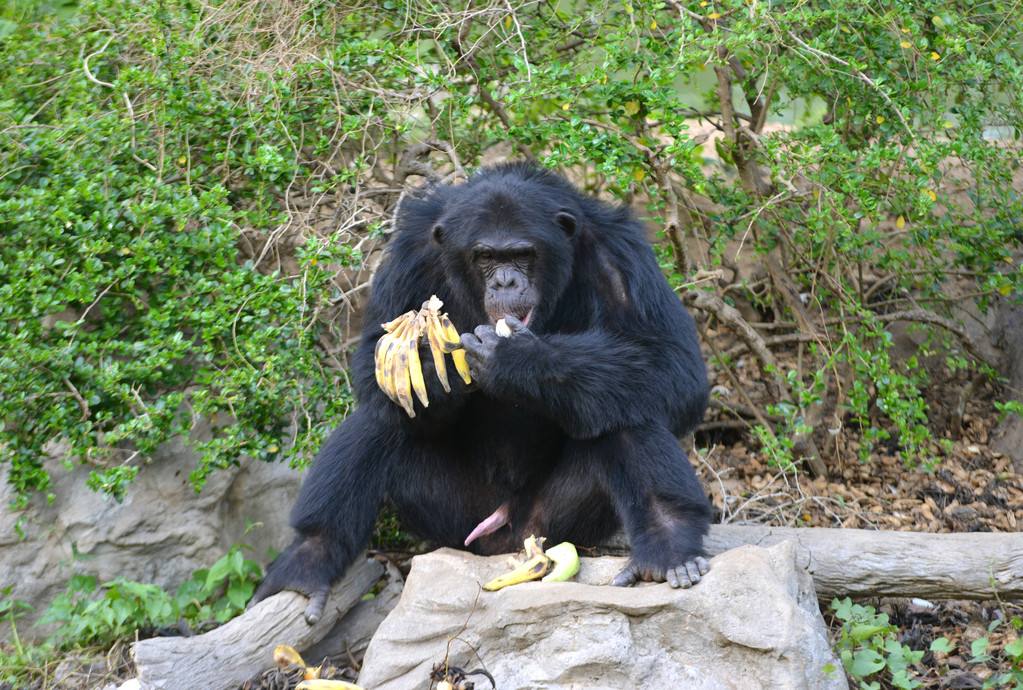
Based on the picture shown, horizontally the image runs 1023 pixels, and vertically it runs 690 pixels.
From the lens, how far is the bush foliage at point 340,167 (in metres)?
6.54

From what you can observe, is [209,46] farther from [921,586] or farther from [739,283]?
[921,586]

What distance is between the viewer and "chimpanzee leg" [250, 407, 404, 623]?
6004 millimetres

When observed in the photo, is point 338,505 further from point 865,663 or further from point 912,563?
point 912,563

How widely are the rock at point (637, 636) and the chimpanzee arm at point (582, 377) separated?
35.1 inches

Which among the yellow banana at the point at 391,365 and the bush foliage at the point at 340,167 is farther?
the bush foliage at the point at 340,167

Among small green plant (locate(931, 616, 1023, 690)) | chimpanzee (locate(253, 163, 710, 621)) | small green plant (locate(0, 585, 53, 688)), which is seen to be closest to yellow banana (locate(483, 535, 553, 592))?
chimpanzee (locate(253, 163, 710, 621))

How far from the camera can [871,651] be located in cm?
555

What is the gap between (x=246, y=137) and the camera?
730 cm

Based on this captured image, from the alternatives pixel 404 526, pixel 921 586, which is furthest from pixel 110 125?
pixel 921 586

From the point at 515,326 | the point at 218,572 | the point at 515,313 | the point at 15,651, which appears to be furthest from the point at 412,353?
the point at 15,651

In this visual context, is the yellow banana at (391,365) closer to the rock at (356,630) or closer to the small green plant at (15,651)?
the rock at (356,630)

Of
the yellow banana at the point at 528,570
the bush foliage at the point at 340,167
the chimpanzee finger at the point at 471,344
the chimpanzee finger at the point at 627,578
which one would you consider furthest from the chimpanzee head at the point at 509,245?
the chimpanzee finger at the point at 627,578

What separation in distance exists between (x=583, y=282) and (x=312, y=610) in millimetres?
2265

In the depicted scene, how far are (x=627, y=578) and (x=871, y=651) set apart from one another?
1245mm
